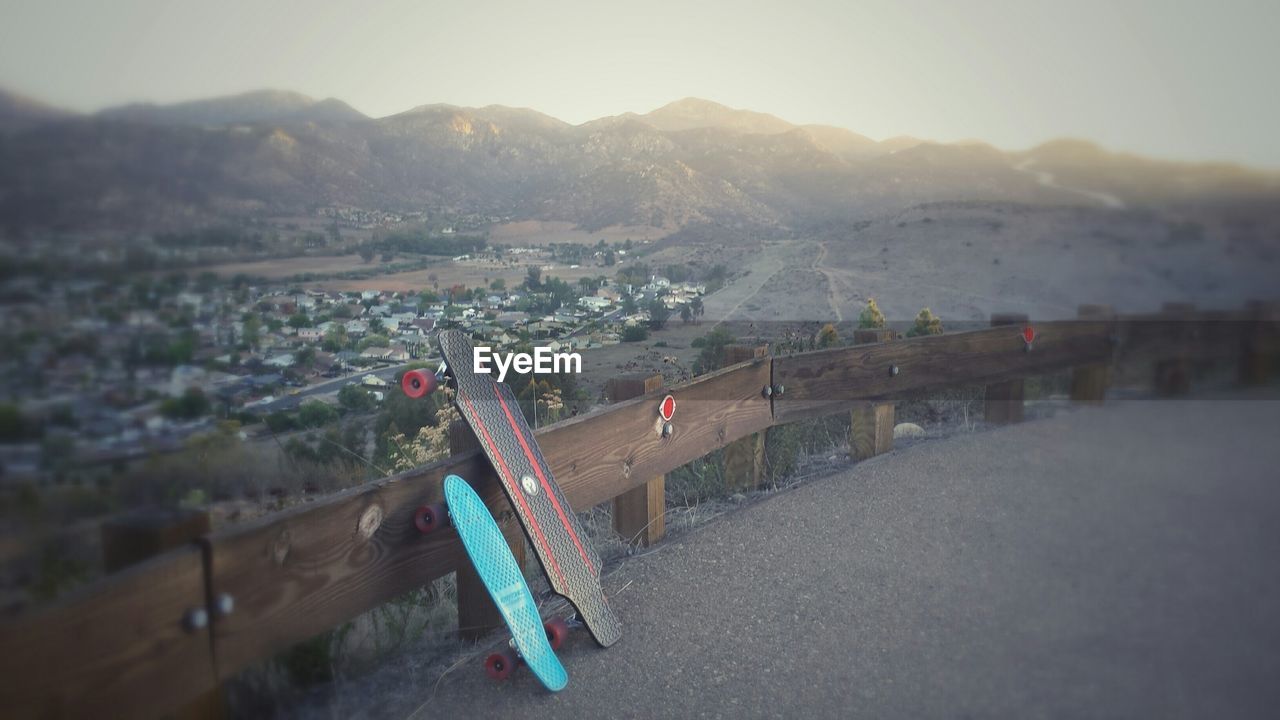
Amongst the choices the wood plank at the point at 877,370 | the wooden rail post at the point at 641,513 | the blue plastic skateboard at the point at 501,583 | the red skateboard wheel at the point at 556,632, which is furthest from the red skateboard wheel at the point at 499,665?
the wood plank at the point at 877,370

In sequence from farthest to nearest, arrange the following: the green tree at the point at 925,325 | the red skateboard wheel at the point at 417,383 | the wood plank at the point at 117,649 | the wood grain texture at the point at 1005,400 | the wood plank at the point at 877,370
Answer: the green tree at the point at 925,325 → the wood plank at the point at 877,370 → the wood grain texture at the point at 1005,400 → the red skateboard wheel at the point at 417,383 → the wood plank at the point at 117,649

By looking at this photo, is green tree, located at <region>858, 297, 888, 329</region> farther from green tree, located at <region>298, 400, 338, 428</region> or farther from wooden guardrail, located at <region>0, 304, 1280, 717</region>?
green tree, located at <region>298, 400, 338, 428</region>

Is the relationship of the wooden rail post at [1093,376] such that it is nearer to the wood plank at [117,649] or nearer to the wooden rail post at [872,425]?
the wood plank at [117,649]

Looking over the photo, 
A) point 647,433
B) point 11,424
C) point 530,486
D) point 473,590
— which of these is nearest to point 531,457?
point 530,486

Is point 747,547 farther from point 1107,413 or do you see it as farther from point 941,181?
point 1107,413

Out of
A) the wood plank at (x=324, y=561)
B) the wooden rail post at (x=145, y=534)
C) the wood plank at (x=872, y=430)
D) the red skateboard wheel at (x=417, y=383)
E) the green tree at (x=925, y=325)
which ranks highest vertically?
the red skateboard wheel at (x=417, y=383)

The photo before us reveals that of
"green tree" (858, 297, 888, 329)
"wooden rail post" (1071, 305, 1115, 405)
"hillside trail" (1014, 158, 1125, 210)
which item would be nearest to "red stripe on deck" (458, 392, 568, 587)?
Answer: "wooden rail post" (1071, 305, 1115, 405)

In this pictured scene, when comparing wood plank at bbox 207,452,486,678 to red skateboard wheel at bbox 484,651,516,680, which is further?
red skateboard wheel at bbox 484,651,516,680
